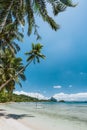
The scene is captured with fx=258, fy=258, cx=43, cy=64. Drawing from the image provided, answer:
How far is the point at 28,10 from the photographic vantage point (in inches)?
565

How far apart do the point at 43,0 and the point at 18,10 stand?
1556 mm

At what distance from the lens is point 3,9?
43.8ft

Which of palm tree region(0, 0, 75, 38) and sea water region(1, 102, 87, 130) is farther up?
palm tree region(0, 0, 75, 38)

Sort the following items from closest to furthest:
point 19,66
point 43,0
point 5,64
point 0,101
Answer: point 43,0
point 5,64
point 19,66
point 0,101

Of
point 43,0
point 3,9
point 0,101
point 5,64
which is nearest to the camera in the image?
point 3,9

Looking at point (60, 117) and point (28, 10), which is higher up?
point (28, 10)

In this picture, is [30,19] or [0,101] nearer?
[30,19]

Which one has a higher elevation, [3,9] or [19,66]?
[19,66]

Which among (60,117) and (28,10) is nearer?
(28,10)

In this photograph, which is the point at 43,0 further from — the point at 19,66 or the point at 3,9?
the point at 19,66

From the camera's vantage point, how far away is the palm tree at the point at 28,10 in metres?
13.3

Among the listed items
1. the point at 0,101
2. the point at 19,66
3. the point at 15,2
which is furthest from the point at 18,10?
the point at 0,101

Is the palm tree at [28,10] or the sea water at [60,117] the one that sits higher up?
the palm tree at [28,10]

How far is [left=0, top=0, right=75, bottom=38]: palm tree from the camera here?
13.3 metres
